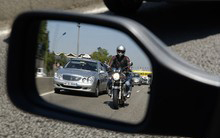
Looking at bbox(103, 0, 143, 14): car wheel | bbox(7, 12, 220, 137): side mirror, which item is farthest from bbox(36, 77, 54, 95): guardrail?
bbox(103, 0, 143, 14): car wheel

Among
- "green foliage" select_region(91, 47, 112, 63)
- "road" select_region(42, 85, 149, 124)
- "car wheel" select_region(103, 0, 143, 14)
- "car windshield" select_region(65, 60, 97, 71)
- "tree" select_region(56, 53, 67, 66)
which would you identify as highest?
"car wheel" select_region(103, 0, 143, 14)

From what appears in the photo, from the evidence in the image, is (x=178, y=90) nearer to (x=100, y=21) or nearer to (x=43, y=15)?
(x=100, y=21)

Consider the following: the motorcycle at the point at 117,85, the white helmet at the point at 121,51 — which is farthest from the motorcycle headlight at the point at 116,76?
the white helmet at the point at 121,51

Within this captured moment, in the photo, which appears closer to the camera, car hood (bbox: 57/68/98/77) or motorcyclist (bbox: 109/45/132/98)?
motorcyclist (bbox: 109/45/132/98)

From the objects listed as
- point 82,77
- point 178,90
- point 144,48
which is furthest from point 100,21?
point 82,77

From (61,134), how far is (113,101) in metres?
3.69

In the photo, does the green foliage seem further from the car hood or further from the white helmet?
the car hood

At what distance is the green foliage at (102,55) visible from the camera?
160cm

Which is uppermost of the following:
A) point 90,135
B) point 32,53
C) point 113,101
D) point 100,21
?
point 100,21

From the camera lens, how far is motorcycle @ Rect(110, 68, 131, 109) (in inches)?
65.0

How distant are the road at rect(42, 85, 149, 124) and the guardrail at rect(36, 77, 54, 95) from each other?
27 millimetres

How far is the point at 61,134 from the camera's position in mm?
5246

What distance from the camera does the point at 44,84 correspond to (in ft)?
6.21

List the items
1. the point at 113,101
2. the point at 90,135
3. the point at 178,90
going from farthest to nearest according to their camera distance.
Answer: the point at 90,135 < the point at 113,101 < the point at 178,90
